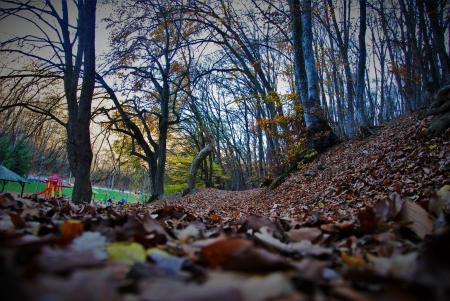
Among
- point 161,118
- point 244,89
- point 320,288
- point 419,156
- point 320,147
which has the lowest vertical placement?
point 320,288

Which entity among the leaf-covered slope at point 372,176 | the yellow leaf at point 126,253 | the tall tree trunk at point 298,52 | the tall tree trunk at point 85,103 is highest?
the tall tree trunk at point 298,52

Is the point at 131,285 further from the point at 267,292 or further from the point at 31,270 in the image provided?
the point at 267,292

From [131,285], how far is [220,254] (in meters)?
0.26

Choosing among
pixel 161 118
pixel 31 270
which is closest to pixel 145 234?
pixel 31 270

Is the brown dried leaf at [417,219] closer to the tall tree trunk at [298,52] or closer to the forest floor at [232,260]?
the forest floor at [232,260]

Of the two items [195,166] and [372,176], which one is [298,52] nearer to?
[372,176]

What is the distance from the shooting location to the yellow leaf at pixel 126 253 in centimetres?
87

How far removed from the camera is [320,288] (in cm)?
62

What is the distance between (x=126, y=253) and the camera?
0.89m

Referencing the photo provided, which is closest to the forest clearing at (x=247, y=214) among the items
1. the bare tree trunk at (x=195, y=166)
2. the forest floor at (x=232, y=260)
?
the forest floor at (x=232, y=260)

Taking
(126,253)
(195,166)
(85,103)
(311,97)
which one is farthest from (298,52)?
(126,253)

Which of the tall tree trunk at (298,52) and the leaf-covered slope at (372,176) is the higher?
the tall tree trunk at (298,52)

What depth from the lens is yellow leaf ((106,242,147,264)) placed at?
87 cm

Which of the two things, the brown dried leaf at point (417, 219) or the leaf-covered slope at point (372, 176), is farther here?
the leaf-covered slope at point (372, 176)
